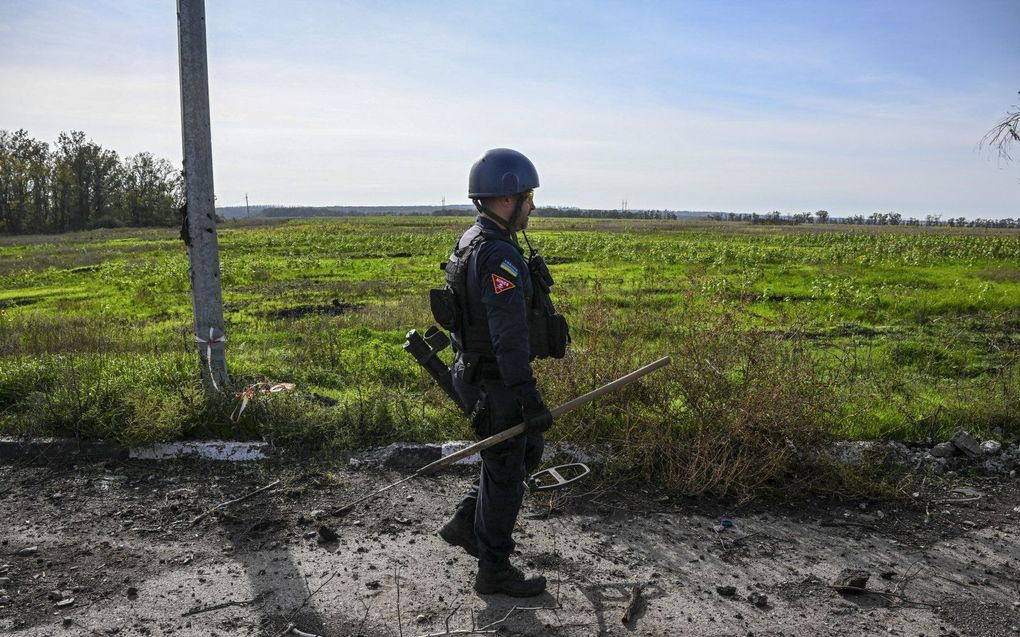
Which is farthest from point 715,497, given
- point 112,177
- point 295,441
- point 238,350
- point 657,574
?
point 112,177

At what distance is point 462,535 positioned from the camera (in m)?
4.06

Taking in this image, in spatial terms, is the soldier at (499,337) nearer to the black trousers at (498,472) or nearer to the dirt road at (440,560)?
the black trousers at (498,472)

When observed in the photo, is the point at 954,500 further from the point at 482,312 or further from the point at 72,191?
the point at 72,191

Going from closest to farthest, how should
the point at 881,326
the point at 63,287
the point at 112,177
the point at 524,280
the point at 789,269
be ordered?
the point at 524,280, the point at 881,326, the point at 63,287, the point at 789,269, the point at 112,177

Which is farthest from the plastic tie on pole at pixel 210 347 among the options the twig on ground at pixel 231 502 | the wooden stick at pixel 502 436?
the wooden stick at pixel 502 436

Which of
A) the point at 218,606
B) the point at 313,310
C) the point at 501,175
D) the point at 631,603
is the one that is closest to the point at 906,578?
→ the point at 631,603

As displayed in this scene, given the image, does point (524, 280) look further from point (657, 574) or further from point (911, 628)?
point (911, 628)

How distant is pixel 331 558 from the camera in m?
4.09

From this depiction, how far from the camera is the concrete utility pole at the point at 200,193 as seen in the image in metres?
5.92

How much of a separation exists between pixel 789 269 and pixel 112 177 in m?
75.9

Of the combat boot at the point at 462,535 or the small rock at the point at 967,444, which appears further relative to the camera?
the small rock at the point at 967,444

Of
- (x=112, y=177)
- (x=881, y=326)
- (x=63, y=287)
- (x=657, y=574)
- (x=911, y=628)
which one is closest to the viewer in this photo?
(x=911, y=628)

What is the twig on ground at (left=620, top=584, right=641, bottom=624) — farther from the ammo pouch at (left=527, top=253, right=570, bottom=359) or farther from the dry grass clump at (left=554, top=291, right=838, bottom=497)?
the dry grass clump at (left=554, top=291, right=838, bottom=497)

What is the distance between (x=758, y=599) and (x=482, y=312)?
2.08 m
